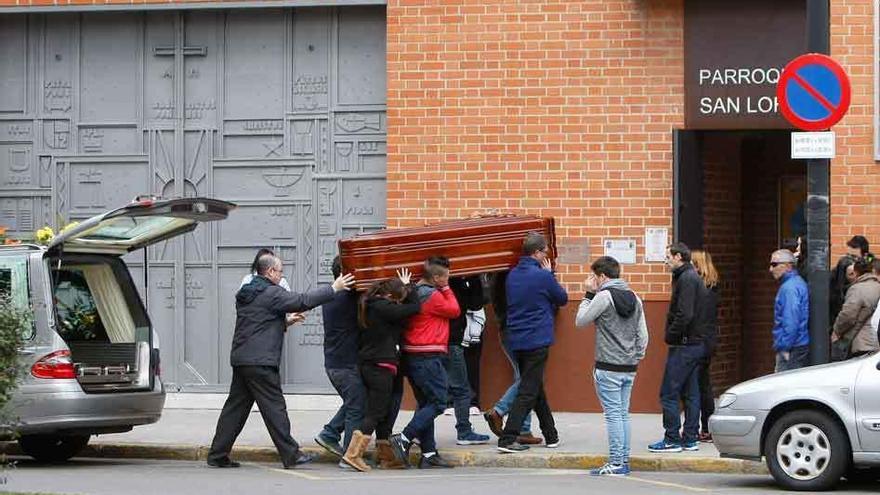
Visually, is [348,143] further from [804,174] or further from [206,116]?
[804,174]

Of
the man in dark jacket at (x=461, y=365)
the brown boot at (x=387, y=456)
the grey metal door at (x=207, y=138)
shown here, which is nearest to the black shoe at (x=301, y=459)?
the brown boot at (x=387, y=456)

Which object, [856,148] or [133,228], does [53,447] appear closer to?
[133,228]

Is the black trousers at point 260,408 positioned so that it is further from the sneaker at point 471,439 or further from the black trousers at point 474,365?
the black trousers at point 474,365

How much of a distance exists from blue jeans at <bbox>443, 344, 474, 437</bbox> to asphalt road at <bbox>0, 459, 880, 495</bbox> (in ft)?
2.82

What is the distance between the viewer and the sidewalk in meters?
14.0

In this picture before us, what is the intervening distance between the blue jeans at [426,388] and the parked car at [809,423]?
91.0 inches

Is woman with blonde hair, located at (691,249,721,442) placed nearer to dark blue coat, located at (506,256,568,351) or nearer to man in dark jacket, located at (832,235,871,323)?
dark blue coat, located at (506,256,568,351)

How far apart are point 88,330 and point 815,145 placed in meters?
6.12

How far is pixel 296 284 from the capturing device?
1806cm

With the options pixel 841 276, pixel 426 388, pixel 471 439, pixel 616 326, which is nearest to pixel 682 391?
pixel 616 326

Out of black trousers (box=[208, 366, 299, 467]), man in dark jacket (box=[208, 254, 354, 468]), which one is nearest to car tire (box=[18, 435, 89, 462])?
black trousers (box=[208, 366, 299, 467])

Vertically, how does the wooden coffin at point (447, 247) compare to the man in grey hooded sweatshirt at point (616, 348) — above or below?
above

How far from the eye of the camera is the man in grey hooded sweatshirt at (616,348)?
1327 cm

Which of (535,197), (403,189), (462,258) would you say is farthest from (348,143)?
(462,258)
